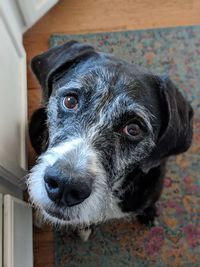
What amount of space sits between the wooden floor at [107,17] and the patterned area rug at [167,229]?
0.74 feet

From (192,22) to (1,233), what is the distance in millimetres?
1703

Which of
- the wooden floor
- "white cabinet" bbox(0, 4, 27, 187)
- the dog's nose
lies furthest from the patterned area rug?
the dog's nose

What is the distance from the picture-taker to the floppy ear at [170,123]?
1506 mm

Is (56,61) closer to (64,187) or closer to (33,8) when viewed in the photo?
(64,187)

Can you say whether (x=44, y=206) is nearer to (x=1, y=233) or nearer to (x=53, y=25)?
(x=1, y=233)

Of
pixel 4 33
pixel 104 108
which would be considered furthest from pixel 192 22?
pixel 104 108

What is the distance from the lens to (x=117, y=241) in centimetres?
215

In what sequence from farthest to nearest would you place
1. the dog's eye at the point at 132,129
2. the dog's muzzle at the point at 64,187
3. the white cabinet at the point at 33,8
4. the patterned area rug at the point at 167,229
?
the white cabinet at the point at 33,8, the patterned area rug at the point at 167,229, the dog's eye at the point at 132,129, the dog's muzzle at the point at 64,187

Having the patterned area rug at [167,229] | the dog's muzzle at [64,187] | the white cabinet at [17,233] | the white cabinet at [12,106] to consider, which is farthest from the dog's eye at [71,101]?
the patterned area rug at [167,229]

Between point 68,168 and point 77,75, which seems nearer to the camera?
point 68,168

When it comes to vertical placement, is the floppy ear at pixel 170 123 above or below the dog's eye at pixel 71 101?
below

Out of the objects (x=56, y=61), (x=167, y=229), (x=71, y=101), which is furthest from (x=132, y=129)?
(x=167, y=229)

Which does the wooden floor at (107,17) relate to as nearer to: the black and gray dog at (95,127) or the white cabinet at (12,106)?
the white cabinet at (12,106)

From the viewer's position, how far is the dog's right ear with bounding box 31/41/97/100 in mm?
1572
